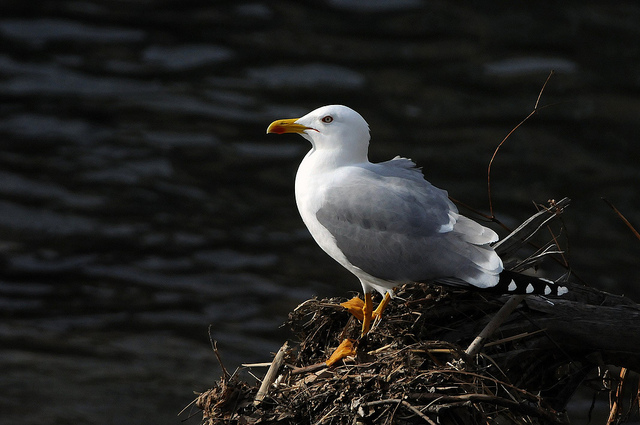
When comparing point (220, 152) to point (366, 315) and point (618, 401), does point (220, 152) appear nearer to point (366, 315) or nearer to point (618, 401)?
point (366, 315)

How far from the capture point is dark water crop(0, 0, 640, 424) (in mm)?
10117

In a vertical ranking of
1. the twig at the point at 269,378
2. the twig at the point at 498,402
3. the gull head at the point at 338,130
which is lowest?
the twig at the point at 269,378

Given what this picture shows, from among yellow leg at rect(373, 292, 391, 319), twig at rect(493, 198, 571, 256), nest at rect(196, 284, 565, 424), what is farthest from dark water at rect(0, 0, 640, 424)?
twig at rect(493, 198, 571, 256)

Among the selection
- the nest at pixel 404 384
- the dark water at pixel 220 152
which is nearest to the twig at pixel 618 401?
the nest at pixel 404 384

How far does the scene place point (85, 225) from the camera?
1157 centimetres

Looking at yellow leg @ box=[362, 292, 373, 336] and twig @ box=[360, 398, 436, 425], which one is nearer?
twig @ box=[360, 398, 436, 425]

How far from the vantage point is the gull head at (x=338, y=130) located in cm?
410

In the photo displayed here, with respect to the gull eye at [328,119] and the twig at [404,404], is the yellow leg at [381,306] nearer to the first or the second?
the twig at [404,404]

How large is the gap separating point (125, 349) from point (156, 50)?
6.46 metres

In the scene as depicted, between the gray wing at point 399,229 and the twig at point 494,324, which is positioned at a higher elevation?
the gray wing at point 399,229

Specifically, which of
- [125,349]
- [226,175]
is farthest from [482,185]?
[125,349]

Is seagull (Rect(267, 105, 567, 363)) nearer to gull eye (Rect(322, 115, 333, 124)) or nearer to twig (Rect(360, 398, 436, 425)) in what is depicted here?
gull eye (Rect(322, 115, 333, 124))

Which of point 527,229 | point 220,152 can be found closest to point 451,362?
point 527,229

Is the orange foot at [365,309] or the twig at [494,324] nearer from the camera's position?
the twig at [494,324]
